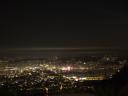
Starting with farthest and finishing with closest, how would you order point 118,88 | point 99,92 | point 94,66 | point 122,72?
1. point 94,66
2. point 122,72
3. point 118,88
4. point 99,92

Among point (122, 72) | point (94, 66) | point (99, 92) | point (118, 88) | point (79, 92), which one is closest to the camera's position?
point (99, 92)

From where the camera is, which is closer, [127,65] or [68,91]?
[68,91]

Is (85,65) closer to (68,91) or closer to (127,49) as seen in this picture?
(127,49)

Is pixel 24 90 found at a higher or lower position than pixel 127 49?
lower

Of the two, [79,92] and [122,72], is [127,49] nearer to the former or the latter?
[122,72]

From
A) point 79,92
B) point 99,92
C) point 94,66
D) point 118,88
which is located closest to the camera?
point 99,92

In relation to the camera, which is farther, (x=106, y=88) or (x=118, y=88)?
(x=118, y=88)

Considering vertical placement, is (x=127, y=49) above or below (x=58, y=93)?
above

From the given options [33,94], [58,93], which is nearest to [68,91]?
[58,93]

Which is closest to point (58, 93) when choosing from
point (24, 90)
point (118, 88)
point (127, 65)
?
point (24, 90)
